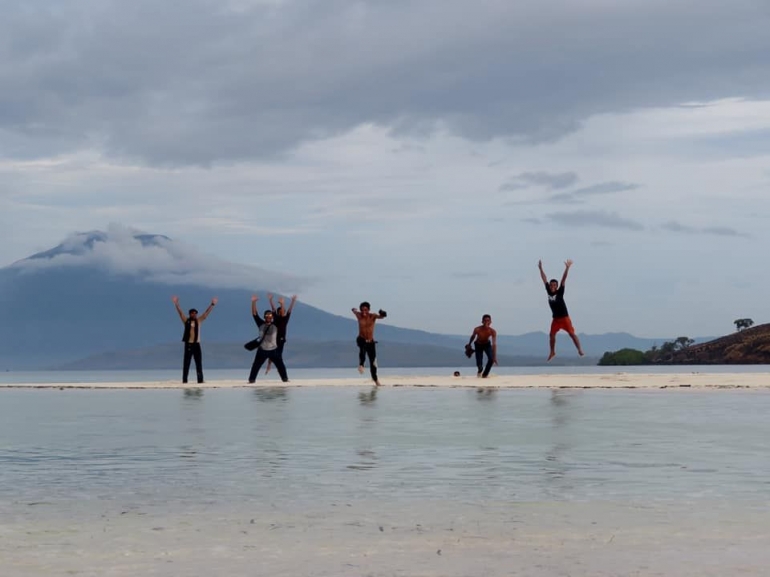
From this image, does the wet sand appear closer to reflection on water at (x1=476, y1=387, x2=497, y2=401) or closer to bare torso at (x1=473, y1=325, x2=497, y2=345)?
reflection on water at (x1=476, y1=387, x2=497, y2=401)

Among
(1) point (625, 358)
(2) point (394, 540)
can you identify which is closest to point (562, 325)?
(2) point (394, 540)

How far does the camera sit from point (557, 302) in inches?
1127

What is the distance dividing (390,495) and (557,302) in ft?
64.2

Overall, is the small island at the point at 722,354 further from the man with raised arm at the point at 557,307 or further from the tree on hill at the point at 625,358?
the man with raised arm at the point at 557,307

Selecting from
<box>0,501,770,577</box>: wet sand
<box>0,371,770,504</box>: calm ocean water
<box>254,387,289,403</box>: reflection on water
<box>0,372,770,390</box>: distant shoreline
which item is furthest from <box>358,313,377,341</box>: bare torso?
<box>0,501,770,577</box>: wet sand

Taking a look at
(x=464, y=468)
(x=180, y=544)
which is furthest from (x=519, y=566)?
(x=464, y=468)

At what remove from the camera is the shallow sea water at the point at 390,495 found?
692 cm

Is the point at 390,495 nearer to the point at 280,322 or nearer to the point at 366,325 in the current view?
the point at 366,325

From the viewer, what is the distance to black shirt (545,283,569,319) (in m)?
28.5

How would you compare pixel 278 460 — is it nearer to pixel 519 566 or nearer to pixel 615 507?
pixel 615 507

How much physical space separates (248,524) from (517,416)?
37.2 ft

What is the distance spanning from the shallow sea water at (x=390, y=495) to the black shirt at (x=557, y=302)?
9.35 metres

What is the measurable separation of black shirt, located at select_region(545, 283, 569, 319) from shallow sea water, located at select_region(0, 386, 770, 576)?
9.35 m

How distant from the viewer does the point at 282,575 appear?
6.48m
